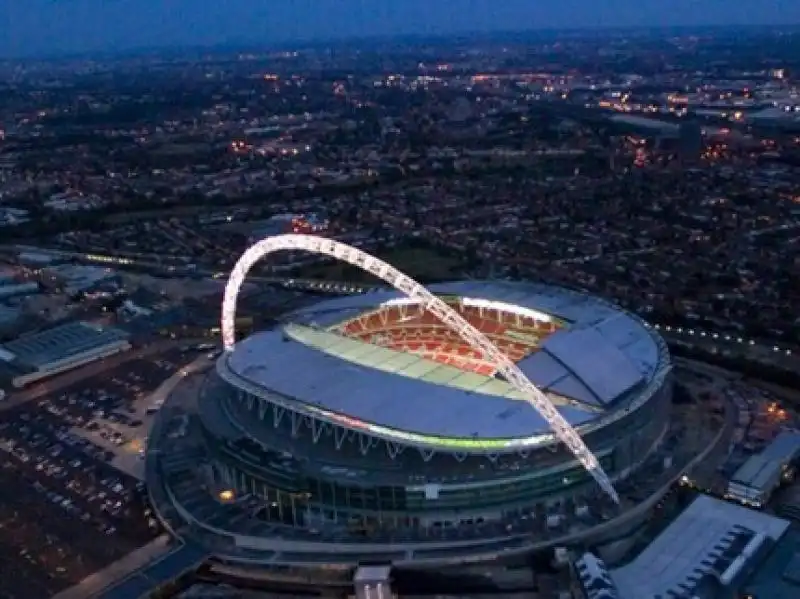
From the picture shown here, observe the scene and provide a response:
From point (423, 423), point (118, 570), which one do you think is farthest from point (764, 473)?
point (118, 570)

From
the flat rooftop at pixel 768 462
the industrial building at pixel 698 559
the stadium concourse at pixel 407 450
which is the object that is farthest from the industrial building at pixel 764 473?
the stadium concourse at pixel 407 450

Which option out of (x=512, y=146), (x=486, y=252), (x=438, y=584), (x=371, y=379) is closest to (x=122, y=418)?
(x=371, y=379)

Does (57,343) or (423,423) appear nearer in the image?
(423,423)

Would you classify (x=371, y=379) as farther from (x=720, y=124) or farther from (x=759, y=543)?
(x=720, y=124)

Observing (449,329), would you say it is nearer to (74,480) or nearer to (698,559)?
(698,559)

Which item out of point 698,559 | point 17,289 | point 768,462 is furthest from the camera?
point 17,289

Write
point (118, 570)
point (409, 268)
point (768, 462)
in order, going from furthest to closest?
point (409, 268) → point (768, 462) → point (118, 570)

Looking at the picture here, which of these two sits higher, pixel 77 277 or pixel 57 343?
pixel 57 343
